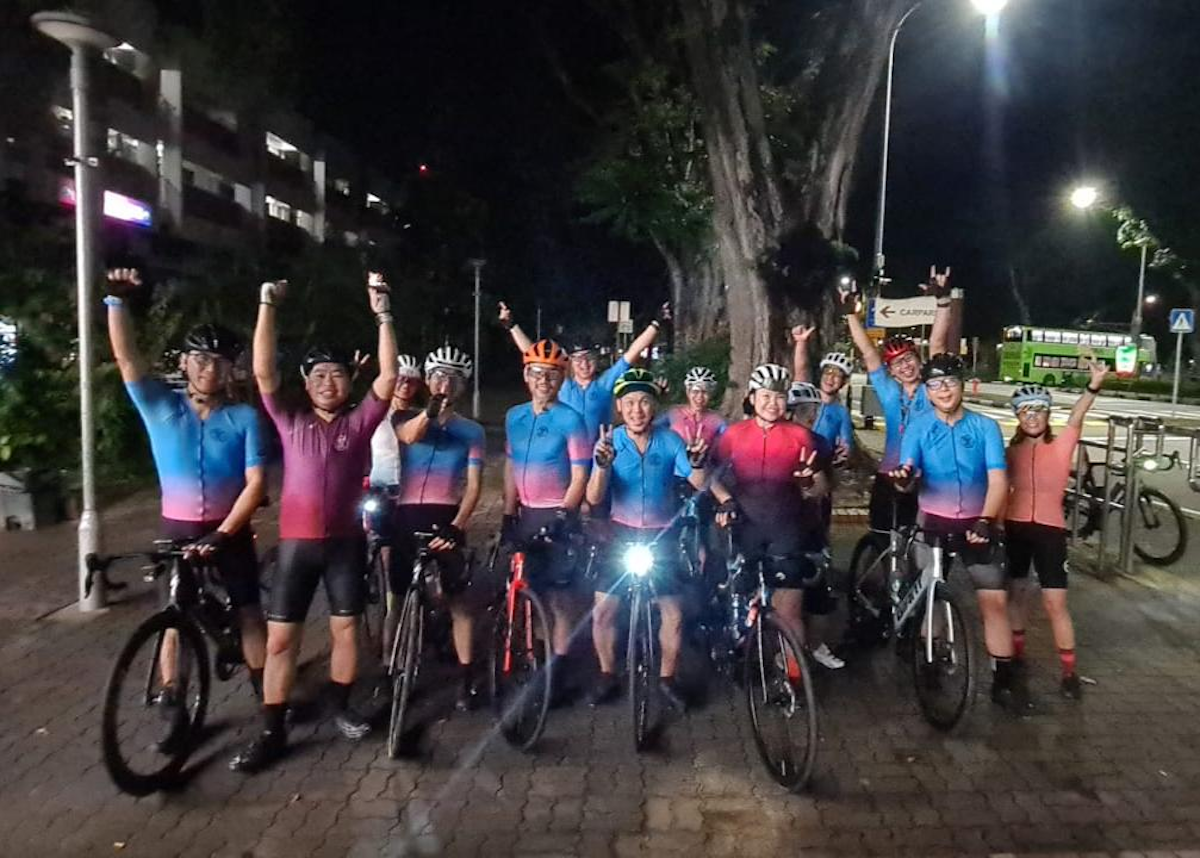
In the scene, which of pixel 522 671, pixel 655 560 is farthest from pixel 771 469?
pixel 522 671

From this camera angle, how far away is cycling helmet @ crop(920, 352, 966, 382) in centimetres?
534

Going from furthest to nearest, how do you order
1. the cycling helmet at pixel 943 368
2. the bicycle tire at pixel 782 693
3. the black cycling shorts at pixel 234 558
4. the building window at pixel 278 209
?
1. the building window at pixel 278 209
2. the cycling helmet at pixel 943 368
3. the black cycling shorts at pixel 234 558
4. the bicycle tire at pixel 782 693

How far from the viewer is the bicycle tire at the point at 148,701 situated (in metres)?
4.16

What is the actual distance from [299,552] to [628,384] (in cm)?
180

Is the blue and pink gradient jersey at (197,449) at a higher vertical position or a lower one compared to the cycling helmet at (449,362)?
lower

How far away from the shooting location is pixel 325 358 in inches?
181

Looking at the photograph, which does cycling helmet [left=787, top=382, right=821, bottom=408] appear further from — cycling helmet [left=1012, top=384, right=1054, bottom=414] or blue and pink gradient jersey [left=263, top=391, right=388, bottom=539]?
blue and pink gradient jersey [left=263, top=391, right=388, bottom=539]

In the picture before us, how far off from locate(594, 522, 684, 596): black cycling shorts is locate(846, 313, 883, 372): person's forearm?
6.45 ft

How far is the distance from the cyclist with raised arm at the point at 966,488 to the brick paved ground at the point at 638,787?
1.33 feet

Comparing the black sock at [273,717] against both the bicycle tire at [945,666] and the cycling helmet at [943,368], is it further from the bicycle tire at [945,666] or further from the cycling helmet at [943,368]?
the cycling helmet at [943,368]

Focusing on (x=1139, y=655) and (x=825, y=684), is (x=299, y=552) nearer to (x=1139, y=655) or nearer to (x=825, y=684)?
(x=825, y=684)

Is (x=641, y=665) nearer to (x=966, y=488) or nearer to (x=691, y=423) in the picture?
(x=966, y=488)

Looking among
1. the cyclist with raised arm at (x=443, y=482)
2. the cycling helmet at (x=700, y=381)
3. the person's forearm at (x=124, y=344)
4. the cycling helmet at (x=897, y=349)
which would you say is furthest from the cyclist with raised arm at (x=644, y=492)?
the person's forearm at (x=124, y=344)

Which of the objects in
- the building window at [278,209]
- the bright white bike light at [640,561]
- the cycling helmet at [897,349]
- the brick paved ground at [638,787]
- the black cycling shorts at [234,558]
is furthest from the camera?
the building window at [278,209]
